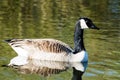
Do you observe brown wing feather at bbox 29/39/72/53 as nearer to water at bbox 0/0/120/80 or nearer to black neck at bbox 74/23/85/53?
black neck at bbox 74/23/85/53

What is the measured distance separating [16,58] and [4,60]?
77cm

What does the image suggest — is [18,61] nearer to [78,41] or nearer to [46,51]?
[46,51]

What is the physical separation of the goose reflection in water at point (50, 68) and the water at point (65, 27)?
7.8 inches

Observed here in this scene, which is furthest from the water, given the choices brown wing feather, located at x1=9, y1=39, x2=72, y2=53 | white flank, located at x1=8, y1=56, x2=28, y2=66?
brown wing feather, located at x1=9, y1=39, x2=72, y2=53

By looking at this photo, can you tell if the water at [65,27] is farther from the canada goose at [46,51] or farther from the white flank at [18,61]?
the canada goose at [46,51]

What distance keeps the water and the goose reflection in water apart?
20 cm

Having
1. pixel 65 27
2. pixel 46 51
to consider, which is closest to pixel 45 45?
pixel 46 51

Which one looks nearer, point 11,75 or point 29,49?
point 11,75

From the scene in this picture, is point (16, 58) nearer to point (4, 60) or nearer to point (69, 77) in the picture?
point (4, 60)

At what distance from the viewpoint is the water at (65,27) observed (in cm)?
1286

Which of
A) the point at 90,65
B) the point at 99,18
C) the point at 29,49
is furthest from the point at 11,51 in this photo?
the point at 99,18

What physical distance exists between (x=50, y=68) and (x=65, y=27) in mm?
6016

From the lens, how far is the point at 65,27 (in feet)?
64.1

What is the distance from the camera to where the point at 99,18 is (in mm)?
22812
